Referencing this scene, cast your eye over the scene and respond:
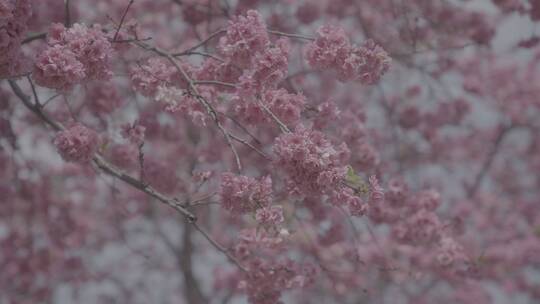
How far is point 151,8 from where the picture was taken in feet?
30.9

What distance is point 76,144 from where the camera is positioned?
352 centimetres

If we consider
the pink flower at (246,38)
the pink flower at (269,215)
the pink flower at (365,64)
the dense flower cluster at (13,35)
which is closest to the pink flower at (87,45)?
the dense flower cluster at (13,35)

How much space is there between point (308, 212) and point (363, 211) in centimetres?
208

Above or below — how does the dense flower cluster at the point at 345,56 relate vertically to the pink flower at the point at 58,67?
above

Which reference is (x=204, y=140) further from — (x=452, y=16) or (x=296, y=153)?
(x=296, y=153)

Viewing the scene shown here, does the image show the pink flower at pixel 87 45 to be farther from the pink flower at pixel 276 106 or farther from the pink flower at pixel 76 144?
the pink flower at pixel 276 106

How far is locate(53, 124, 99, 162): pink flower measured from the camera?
3.50 m

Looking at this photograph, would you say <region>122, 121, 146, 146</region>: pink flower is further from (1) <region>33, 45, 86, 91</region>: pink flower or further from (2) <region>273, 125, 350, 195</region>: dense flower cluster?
(2) <region>273, 125, 350, 195</region>: dense flower cluster

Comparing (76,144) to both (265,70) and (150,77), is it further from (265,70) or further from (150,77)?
(265,70)

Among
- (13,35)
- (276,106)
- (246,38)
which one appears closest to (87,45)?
(13,35)

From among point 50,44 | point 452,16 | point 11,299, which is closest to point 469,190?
point 452,16

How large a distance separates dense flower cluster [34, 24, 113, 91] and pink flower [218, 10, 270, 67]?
0.59 meters

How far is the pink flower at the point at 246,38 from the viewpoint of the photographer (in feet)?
10.7

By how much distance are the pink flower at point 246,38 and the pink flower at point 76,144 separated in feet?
2.91
